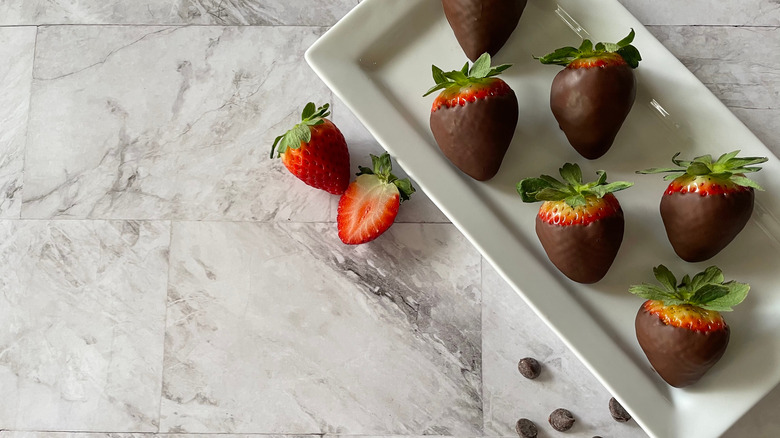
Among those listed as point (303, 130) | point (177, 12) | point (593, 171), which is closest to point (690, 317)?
point (593, 171)

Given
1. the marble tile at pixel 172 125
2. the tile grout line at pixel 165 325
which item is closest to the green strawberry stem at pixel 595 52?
the marble tile at pixel 172 125

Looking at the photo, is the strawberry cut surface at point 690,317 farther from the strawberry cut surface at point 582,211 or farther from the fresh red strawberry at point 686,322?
the strawberry cut surface at point 582,211

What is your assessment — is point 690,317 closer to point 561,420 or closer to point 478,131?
point 561,420

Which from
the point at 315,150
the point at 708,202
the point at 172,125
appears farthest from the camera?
the point at 172,125

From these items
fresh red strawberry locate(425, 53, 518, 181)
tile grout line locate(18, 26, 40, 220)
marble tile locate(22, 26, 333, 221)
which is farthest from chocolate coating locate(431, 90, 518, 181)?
tile grout line locate(18, 26, 40, 220)

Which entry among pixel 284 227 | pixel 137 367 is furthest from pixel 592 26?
pixel 137 367

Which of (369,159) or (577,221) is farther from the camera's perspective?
(369,159)

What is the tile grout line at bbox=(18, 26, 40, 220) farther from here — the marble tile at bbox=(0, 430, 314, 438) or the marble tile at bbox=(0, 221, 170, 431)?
the marble tile at bbox=(0, 430, 314, 438)
